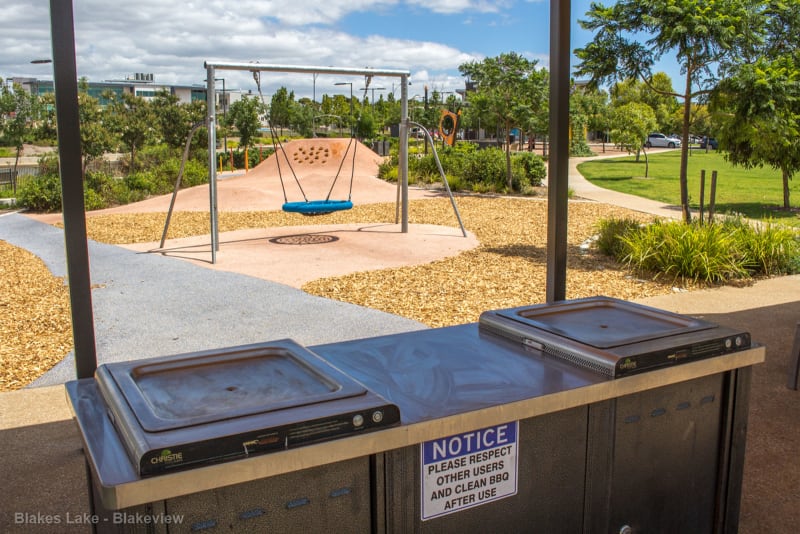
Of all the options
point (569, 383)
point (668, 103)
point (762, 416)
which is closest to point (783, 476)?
point (762, 416)

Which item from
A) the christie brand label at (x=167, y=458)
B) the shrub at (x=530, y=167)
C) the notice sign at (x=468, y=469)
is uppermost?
the shrub at (x=530, y=167)

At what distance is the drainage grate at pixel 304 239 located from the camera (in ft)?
37.3

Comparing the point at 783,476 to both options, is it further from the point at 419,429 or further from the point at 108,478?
the point at 108,478

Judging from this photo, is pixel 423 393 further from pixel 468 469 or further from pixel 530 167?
pixel 530 167

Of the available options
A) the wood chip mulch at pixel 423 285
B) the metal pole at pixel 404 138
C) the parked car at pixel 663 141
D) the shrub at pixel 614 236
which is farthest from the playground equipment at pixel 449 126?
the parked car at pixel 663 141

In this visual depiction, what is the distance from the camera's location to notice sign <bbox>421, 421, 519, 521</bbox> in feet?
6.22

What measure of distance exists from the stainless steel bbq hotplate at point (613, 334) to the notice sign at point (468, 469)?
15.2 inches

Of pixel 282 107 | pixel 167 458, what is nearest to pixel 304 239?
pixel 167 458

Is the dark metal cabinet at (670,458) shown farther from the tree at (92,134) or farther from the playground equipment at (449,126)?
the playground equipment at (449,126)

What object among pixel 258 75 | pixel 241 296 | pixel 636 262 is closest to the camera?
pixel 241 296

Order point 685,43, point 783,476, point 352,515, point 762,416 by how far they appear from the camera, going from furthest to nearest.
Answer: point 685,43
point 762,416
point 783,476
point 352,515

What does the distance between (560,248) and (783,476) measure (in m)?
1.45

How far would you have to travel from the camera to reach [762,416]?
4.17 meters

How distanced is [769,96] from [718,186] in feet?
46.9
